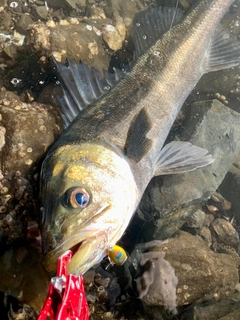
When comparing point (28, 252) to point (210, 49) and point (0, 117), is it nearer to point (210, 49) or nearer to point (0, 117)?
point (0, 117)

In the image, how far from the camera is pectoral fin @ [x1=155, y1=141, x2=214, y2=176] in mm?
3811

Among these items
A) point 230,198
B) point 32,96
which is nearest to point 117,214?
point 32,96

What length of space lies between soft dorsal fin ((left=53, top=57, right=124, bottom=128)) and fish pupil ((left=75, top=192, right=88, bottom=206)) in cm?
108

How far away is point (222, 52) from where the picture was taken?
4816 millimetres

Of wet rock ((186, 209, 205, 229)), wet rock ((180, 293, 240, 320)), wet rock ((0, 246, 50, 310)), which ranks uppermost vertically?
wet rock ((0, 246, 50, 310))

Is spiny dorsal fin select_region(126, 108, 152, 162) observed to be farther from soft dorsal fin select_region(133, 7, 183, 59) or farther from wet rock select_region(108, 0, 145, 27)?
wet rock select_region(108, 0, 145, 27)

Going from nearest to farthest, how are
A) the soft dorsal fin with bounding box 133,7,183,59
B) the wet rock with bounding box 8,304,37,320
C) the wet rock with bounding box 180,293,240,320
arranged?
the wet rock with bounding box 8,304,37,320
the wet rock with bounding box 180,293,240,320
the soft dorsal fin with bounding box 133,7,183,59

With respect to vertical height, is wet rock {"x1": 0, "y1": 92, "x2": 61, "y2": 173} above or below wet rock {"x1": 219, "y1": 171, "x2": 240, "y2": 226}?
above

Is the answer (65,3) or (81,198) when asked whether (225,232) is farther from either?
(65,3)

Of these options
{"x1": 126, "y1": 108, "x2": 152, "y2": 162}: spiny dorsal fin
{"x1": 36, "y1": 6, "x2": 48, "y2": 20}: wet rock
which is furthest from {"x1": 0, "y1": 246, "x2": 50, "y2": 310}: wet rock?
{"x1": 36, "y1": 6, "x2": 48, "y2": 20}: wet rock

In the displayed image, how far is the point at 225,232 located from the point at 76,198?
3251 mm

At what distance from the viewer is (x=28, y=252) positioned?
312cm

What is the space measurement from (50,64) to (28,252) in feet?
8.76

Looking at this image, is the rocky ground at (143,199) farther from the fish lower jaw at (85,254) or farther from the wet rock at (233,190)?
the fish lower jaw at (85,254)
